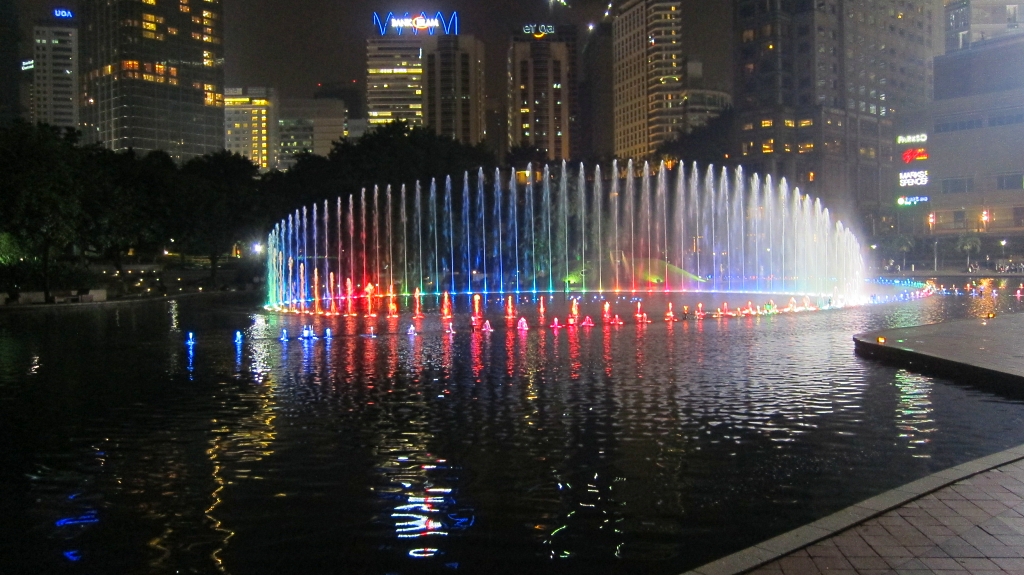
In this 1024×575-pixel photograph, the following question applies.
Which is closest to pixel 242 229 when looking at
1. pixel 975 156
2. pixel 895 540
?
pixel 895 540

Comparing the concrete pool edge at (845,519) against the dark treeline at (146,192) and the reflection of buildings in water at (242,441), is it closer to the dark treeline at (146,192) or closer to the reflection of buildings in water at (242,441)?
the reflection of buildings in water at (242,441)

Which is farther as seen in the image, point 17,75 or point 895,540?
point 17,75

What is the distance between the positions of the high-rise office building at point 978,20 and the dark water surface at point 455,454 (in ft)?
470

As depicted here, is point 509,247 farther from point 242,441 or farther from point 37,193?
point 242,441

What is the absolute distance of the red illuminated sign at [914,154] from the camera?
371 feet

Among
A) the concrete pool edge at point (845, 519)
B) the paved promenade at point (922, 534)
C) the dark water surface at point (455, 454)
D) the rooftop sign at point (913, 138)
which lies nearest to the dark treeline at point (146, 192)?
the dark water surface at point (455, 454)

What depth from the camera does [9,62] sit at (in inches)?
5763

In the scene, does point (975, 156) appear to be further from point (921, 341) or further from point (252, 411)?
point (252, 411)

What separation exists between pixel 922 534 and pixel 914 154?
119 m

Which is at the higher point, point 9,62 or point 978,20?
point 978,20

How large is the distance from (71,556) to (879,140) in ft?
488

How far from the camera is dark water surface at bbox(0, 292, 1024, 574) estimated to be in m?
7.43

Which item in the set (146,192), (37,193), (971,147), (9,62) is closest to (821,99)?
(971,147)

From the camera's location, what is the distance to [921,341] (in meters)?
19.6
